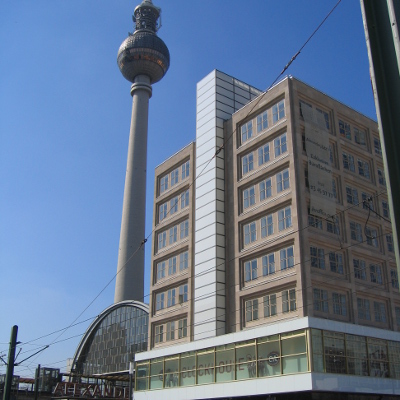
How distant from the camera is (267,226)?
4469 centimetres

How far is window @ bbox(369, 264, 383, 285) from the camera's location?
45.6 m

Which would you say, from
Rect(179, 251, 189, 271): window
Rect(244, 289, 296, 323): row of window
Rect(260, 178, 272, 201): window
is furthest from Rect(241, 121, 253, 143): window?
Rect(244, 289, 296, 323): row of window

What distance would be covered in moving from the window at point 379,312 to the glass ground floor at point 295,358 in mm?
2687

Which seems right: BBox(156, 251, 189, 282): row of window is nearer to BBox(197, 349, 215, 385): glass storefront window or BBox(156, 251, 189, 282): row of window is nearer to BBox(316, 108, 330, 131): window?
BBox(197, 349, 215, 385): glass storefront window

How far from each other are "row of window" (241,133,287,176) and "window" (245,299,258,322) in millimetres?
11558

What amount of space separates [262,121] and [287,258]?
43.0ft

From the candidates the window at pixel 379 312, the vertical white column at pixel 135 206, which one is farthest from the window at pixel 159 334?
the vertical white column at pixel 135 206

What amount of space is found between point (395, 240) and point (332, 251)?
38866mm

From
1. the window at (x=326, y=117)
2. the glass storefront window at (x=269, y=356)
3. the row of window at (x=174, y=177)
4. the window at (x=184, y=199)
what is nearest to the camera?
the glass storefront window at (x=269, y=356)

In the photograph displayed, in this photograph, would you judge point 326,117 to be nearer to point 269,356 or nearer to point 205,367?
point 269,356

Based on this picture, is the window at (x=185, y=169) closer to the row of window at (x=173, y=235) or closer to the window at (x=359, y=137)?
the row of window at (x=173, y=235)

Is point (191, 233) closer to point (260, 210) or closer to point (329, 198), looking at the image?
point (260, 210)

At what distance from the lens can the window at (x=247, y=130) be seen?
49.4 meters

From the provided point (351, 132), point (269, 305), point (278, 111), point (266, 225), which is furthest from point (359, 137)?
point (269, 305)
